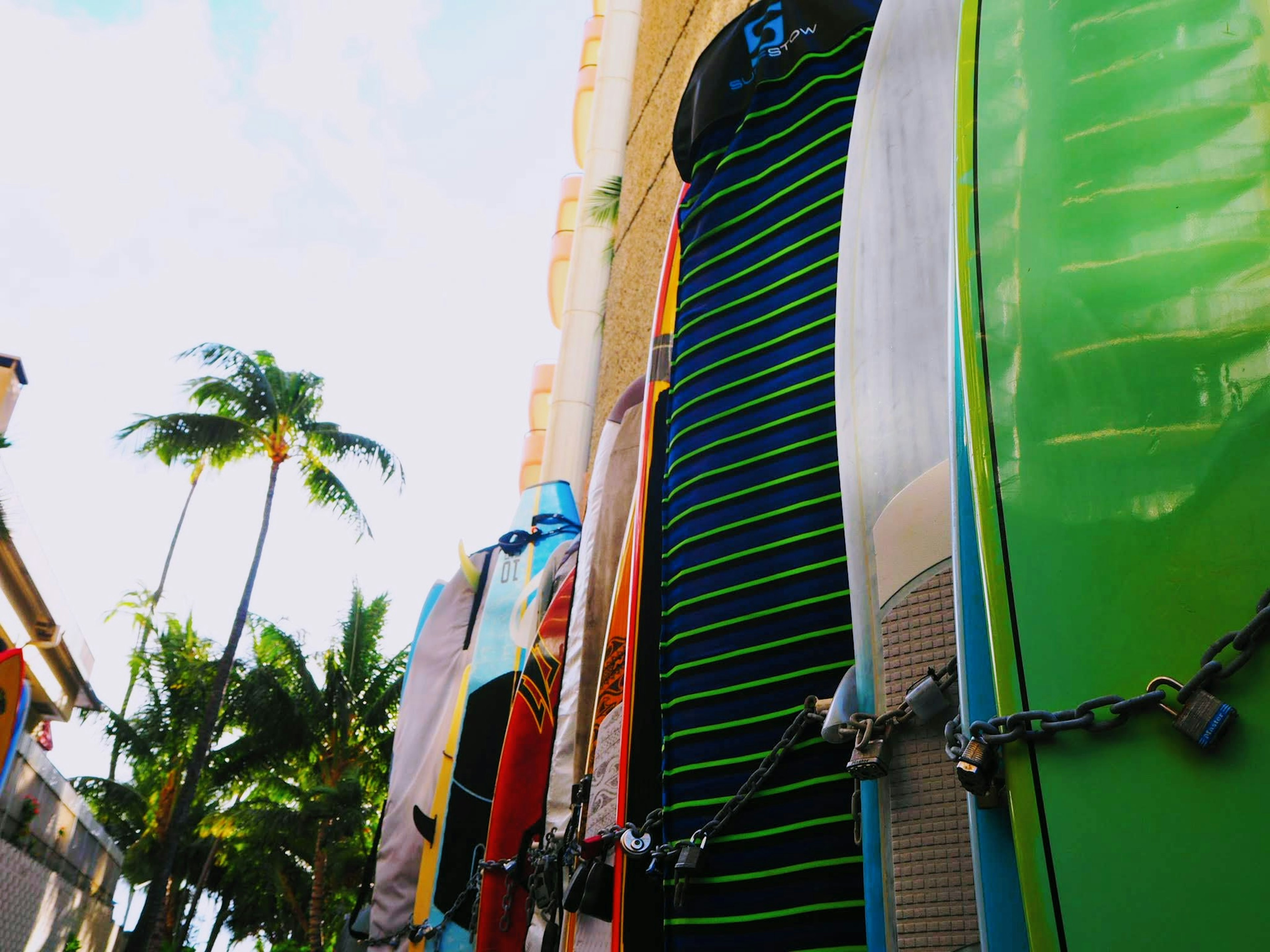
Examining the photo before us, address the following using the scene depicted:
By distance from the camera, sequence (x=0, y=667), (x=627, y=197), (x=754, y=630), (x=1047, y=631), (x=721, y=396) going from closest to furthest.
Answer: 1. (x=1047, y=631)
2. (x=754, y=630)
3. (x=721, y=396)
4. (x=627, y=197)
5. (x=0, y=667)

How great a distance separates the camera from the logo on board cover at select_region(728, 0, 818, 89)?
1757mm

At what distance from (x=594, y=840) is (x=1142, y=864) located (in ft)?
Result: 3.30

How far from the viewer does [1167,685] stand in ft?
2.45

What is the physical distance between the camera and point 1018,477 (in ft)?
2.95

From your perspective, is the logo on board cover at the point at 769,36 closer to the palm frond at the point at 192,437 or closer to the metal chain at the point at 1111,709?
the metal chain at the point at 1111,709

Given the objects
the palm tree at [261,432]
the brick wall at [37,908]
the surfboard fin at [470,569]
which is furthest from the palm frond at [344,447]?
the surfboard fin at [470,569]

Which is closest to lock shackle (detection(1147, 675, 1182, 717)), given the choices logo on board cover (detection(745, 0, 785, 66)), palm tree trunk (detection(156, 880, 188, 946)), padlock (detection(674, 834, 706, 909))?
padlock (detection(674, 834, 706, 909))

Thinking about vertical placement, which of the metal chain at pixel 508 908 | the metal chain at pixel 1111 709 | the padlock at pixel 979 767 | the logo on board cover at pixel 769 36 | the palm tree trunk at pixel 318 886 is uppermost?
the palm tree trunk at pixel 318 886

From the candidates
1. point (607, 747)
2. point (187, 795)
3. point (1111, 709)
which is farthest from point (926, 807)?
point (187, 795)

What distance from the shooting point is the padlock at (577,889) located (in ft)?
5.07

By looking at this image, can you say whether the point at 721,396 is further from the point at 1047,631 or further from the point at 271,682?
the point at 271,682

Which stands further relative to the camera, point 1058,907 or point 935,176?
point 935,176

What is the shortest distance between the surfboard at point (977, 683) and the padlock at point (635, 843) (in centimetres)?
55

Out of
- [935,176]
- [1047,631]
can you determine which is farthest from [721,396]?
[1047,631]
